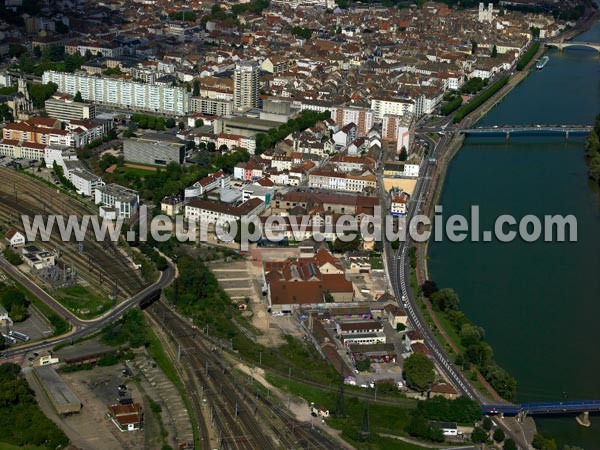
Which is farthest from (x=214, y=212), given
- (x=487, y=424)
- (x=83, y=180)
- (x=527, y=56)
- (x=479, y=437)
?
(x=527, y=56)

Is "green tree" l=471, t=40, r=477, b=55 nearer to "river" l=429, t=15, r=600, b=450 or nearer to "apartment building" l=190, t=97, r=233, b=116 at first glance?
"river" l=429, t=15, r=600, b=450

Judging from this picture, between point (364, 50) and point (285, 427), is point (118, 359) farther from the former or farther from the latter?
point (364, 50)

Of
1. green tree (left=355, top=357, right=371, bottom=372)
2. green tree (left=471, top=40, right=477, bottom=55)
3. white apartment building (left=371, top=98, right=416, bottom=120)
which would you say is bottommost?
green tree (left=355, top=357, right=371, bottom=372)

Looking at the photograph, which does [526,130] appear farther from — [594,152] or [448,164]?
[448,164]

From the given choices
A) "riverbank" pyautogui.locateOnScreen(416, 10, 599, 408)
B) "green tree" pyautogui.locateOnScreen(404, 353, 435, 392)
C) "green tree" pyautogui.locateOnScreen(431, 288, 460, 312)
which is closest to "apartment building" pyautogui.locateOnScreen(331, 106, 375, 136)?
"riverbank" pyautogui.locateOnScreen(416, 10, 599, 408)

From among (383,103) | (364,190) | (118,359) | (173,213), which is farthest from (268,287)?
(383,103)

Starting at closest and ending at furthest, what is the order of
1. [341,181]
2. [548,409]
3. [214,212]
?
1. [548,409]
2. [214,212]
3. [341,181]

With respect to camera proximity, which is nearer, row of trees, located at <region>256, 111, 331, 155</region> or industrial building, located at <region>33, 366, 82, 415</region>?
industrial building, located at <region>33, 366, 82, 415</region>
